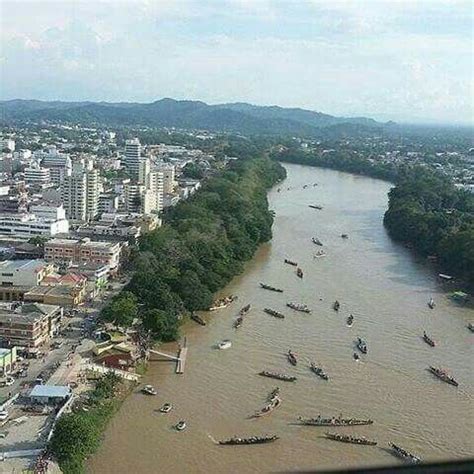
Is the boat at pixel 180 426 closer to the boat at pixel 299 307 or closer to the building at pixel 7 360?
the building at pixel 7 360

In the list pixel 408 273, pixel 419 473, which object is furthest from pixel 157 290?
pixel 419 473

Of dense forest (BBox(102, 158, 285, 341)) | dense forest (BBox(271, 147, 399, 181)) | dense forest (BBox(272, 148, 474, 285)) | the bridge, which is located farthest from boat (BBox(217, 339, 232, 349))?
dense forest (BBox(271, 147, 399, 181))

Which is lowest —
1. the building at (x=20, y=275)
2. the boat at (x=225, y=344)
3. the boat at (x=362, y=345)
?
the boat at (x=225, y=344)

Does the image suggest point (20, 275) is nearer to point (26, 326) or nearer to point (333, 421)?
point (26, 326)

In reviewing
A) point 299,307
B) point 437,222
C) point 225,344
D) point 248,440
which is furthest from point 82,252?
point 437,222

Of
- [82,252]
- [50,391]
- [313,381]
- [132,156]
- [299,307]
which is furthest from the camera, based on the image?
[132,156]

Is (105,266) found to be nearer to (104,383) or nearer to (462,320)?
(104,383)

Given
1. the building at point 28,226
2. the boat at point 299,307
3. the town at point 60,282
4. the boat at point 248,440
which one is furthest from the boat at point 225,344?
the building at point 28,226
